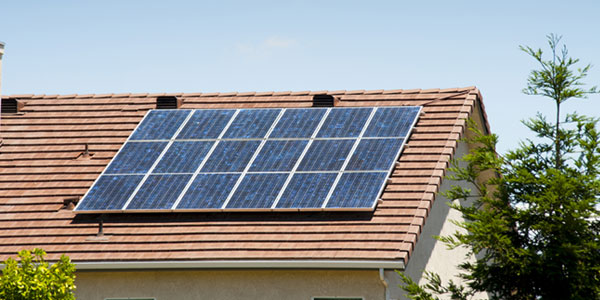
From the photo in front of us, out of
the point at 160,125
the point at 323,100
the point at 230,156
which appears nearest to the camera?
the point at 230,156

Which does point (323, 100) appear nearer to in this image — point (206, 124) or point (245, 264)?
point (206, 124)

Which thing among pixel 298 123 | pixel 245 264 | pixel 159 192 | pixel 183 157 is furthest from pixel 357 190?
pixel 183 157

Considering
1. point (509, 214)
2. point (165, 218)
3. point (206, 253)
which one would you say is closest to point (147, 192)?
point (165, 218)

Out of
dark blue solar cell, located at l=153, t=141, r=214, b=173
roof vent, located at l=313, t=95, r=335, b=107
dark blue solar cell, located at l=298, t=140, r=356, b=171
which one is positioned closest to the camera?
dark blue solar cell, located at l=298, t=140, r=356, b=171

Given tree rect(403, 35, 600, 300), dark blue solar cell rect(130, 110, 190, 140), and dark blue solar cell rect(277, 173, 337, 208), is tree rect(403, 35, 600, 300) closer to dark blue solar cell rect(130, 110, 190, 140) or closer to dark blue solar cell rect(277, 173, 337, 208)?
dark blue solar cell rect(277, 173, 337, 208)

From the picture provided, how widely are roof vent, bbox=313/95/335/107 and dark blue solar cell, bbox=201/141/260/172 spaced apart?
221cm

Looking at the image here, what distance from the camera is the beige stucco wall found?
17422 mm

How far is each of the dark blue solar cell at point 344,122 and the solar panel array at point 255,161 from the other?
0.07 ft

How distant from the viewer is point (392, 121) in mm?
21000

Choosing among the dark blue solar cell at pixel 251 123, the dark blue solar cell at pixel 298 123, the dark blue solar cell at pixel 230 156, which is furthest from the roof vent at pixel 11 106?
the dark blue solar cell at pixel 298 123

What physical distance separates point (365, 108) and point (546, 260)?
7375 millimetres

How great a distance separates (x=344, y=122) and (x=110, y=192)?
17.0ft

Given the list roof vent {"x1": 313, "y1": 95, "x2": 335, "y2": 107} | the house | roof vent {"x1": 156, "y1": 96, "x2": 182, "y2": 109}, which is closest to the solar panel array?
the house

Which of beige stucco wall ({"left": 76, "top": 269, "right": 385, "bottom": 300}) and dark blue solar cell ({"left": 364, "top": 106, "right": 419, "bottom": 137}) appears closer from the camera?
beige stucco wall ({"left": 76, "top": 269, "right": 385, "bottom": 300})
